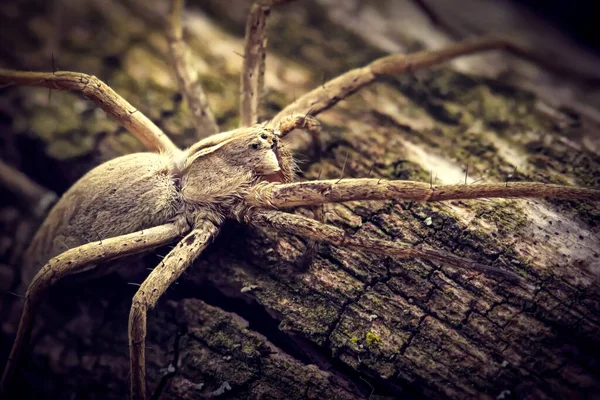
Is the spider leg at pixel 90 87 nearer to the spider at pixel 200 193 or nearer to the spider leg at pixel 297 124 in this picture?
the spider at pixel 200 193

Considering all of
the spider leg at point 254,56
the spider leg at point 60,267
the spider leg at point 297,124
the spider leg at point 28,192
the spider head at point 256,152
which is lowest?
the spider leg at point 60,267

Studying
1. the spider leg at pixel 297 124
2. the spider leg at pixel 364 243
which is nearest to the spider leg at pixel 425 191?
the spider leg at pixel 364 243

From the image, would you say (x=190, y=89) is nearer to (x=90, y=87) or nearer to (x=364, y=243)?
(x=90, y=87)

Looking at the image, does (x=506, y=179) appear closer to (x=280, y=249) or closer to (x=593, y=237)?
(x=593, y=237)

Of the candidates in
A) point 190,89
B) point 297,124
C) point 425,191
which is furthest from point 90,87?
point 425,191

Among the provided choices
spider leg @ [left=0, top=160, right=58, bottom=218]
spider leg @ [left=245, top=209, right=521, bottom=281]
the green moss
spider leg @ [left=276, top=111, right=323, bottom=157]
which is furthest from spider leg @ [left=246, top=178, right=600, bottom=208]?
spider leg @ [left=0, top=160, right=58, bottom=218]

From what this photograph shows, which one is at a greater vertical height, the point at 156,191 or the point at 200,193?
the point at 200,193
